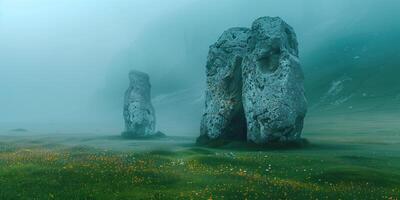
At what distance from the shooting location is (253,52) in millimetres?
60250

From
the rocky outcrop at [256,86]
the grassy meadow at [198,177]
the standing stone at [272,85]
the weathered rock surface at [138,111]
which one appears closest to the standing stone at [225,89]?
the rocky outcrop at [256,86]

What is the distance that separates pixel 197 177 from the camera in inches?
1276

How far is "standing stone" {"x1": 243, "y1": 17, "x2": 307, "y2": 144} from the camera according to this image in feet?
175

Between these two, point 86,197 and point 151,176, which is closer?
point 86,197

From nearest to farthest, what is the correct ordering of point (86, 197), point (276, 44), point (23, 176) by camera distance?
point (86, 197)
point (23, 176)
point (276, 44)

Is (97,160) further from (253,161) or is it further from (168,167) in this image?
→ (253,161)

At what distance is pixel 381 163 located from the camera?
4062 centimetres

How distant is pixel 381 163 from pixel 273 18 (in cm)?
2830

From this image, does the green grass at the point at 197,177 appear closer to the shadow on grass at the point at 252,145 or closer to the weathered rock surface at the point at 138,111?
the shadow on grass at the point at 252,145

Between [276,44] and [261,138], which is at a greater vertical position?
[276,44]

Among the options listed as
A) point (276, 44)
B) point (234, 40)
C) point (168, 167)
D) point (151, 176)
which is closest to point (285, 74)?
point (276, 44)

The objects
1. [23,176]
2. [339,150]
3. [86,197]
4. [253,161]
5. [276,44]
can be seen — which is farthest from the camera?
[276,44]

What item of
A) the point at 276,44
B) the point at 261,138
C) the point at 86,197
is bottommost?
the point at 86,197

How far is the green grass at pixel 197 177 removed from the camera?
2702cm
